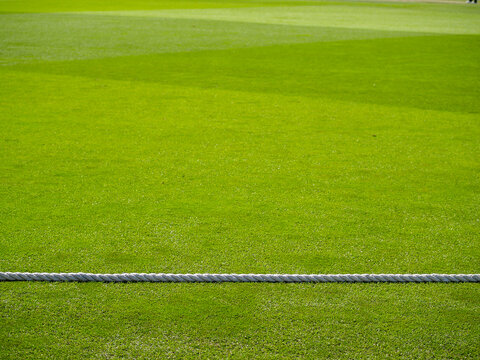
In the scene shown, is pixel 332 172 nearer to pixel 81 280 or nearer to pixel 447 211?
pixel 447 211

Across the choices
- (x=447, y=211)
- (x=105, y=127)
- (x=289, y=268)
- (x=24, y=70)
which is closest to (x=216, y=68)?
(x=24, y=70)

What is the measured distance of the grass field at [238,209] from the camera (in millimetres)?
2586

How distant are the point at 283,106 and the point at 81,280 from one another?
15.8 feet

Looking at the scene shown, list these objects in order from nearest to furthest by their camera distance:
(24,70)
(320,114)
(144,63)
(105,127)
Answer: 1. (105,127)
2. (320,114)
3. (24,70)
4. (144,63)

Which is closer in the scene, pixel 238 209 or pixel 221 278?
pixel 221 278

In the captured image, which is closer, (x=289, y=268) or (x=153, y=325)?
(x=153, y=325)

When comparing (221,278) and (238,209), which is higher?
(221,278)

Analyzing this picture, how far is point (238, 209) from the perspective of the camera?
3.95 metres

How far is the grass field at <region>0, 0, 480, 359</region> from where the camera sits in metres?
2.59

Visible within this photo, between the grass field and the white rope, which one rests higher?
the white rope

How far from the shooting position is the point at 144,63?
1085cm

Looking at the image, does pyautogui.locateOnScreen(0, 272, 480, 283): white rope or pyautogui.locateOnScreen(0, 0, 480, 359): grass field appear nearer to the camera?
pyautogui.locateOnScreen(0, 0, 480, 359): grass field

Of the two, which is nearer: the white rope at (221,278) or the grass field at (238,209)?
the grass field at (238,209)

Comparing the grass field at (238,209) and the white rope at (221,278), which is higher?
the white rope at (221,278)
